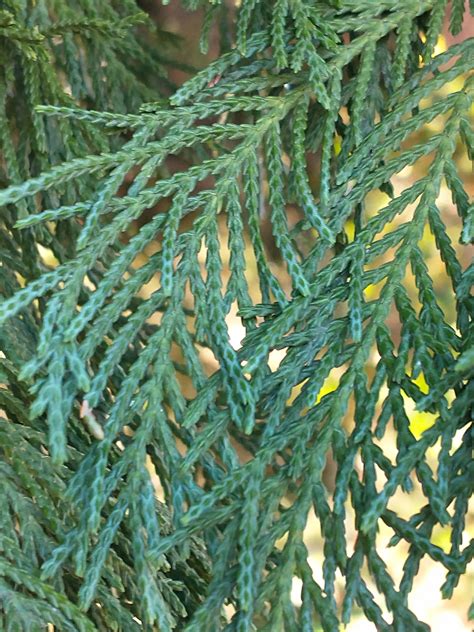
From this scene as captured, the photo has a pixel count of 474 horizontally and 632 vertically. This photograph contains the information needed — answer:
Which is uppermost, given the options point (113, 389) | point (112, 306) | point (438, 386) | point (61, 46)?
point (61, 46)

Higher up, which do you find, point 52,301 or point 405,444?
point 52,301

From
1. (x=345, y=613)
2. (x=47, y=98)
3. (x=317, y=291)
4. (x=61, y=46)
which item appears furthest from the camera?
(x=61, y=46)

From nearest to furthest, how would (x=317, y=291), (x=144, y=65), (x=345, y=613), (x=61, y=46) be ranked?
(x=345, y=613) → (x=317, y=291) → (x=61, y=46) → (x=144, y=65)

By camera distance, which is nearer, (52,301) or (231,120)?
(52,301)

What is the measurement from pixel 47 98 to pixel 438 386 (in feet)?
2.27

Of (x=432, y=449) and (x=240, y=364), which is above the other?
(x=240, y=364)

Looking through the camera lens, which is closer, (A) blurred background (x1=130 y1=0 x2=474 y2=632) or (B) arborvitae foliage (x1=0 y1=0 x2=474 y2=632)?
(B) arborvitae foliage (x1=0 y1=0 x2=474 y2=632)

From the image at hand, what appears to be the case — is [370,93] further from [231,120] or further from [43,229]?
[43,229]

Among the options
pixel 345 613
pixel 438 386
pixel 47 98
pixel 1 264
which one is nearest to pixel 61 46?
pixel 47 98

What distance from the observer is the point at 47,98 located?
3.41 ft

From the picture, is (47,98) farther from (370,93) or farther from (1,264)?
(370,93)

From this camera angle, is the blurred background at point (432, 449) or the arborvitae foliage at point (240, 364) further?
the blurred background at point (432, 449)

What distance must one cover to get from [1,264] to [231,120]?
2.00 ft

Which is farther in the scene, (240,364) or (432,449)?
(432,449)
